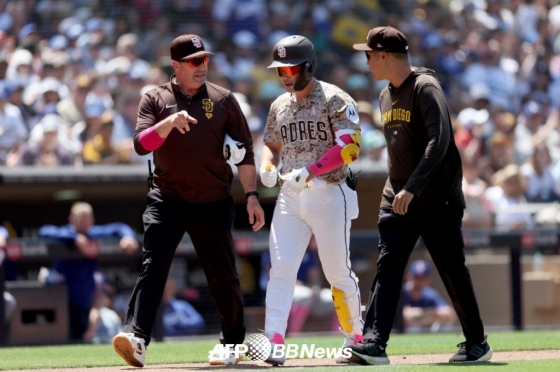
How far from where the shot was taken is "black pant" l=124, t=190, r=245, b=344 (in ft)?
20.9

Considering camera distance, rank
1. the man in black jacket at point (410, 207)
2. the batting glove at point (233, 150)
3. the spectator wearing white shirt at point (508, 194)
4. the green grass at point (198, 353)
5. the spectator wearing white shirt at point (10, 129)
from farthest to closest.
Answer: the spectator wearing white shirt at point (508, 194) < the spectator wearing white shirt at point (10, 129) < the batting glove at point (233, 150) < the man in black jacket at point (410, 207) < the green grass at point (198, 353)

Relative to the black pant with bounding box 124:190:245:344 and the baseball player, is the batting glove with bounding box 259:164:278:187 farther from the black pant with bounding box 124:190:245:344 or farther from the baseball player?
the black pant with bounding box 124:190:245:344

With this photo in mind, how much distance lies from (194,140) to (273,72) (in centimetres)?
972

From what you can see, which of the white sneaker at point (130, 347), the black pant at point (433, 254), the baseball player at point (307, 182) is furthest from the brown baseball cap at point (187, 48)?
the white sneaker at point (130, 347)

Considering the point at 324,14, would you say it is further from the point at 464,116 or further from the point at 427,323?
the point at 427,323

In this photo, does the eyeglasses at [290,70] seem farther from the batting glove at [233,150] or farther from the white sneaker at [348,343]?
the white sneaker at [348,343]

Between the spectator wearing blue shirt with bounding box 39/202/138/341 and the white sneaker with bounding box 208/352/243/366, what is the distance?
391 centimetres

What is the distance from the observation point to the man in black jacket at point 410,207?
6.25 meters

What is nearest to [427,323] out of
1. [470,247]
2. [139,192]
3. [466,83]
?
[470,247]

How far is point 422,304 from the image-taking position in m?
11.8

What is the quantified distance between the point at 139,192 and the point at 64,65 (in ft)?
10.1

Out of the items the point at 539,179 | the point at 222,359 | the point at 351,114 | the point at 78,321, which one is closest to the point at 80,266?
the point at 78,321

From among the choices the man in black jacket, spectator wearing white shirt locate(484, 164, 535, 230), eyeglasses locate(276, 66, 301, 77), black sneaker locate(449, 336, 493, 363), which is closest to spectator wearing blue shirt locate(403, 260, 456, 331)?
spectator wearing white shirt locate(484, 164, 535, 230)

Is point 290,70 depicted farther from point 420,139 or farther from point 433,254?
point 433,254
